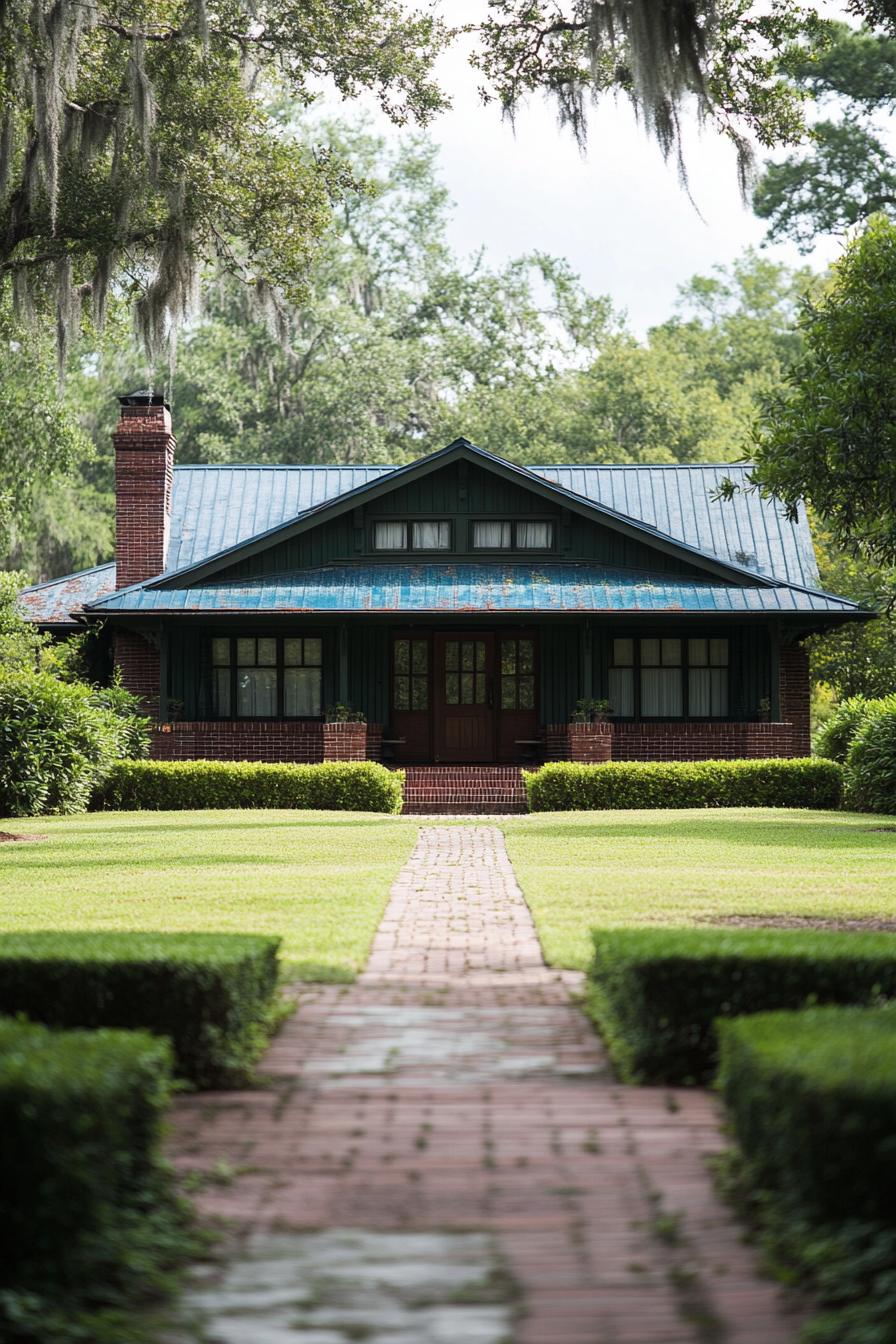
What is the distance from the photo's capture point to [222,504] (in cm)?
2950

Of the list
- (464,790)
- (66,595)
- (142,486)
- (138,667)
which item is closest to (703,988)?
(464,790)

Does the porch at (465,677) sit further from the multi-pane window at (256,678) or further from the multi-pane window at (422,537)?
the multi-pane window at (422,537)

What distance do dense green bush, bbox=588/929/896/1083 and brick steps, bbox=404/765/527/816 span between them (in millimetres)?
16329

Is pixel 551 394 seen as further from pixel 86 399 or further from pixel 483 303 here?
pixel 86 399

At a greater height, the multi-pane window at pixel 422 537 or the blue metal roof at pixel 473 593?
the multi-pane window at pixel 422 537

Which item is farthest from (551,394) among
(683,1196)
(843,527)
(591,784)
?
(683,1196)

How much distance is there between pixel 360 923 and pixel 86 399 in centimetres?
4069

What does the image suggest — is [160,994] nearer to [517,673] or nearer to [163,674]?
[163,674]

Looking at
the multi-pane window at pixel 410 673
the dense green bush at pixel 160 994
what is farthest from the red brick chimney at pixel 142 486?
the dense green bush at pixel 160 994

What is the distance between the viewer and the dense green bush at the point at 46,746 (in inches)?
789

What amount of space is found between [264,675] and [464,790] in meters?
4.75

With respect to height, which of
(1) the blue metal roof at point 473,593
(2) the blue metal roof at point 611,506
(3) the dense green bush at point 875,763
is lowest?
(3) the dense green bush at point 875,763

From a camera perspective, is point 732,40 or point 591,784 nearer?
point 732,40

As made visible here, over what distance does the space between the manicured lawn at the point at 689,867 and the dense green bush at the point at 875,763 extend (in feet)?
3.26
